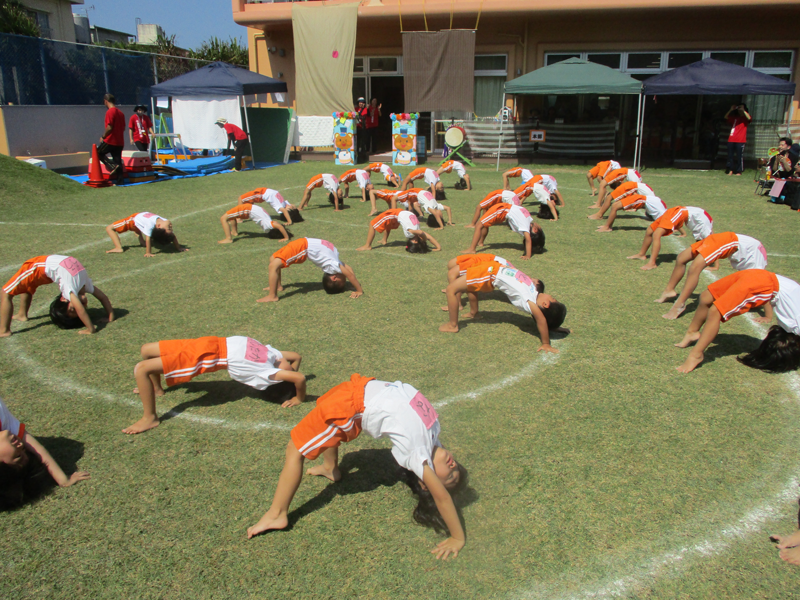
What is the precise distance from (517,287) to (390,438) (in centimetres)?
284

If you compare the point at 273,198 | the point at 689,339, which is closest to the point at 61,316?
the point at 273,198

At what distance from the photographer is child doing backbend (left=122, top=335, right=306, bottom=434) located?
4590 millimetres

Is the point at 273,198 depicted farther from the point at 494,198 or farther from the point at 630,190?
the point at 630,190

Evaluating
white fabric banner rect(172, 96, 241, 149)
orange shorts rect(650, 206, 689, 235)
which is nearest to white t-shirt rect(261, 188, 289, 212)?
orange shorts rect(650, 206, 689, 235)

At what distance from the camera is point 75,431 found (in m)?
4.71

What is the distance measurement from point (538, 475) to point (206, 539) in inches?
87.3

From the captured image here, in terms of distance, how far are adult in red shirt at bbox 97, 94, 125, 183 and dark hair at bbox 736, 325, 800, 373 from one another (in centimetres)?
1540

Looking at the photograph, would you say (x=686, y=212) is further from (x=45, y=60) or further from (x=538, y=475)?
(x=45, y=60)

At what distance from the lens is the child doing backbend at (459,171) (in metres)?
15.1

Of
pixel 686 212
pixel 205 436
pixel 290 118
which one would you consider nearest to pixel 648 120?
pixel 290 118

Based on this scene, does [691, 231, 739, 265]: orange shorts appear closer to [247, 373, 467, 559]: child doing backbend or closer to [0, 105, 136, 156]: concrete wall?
[247, 373, 467, 559]: child doing backbend

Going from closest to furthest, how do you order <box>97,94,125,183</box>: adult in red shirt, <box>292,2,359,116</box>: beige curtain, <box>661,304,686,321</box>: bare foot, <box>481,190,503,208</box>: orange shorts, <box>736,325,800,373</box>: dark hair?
1. <box>736,325,800,373</box>: dark hair
2. <box>661,304,686,321</box>: bare foot
3. <box>481,190,503,208</box>: orange shorts
4. <box>97,94,125,183</box>: adult in red shirt
5. <box>292,2,359,116</box>: beige curtain

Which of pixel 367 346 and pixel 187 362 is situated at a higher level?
pixel 187 362

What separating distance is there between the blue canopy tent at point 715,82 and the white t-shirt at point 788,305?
13849 mm
